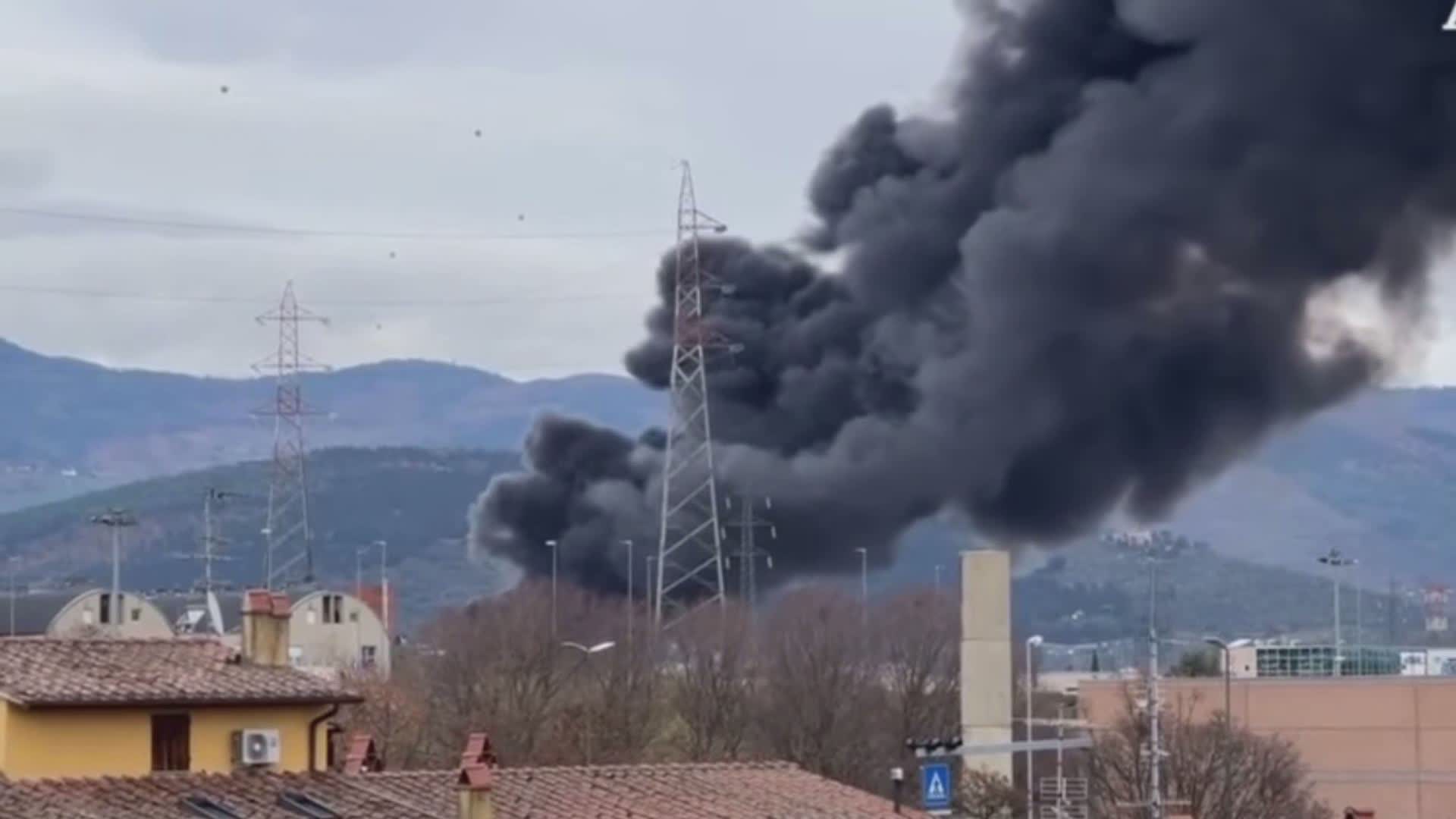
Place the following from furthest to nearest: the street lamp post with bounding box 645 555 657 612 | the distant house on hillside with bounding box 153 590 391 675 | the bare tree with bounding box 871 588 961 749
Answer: the street lamp post with bounding box 645 555 657 612
the distant house on hillside with bounding box 153 590 391 675
the bare tree with bounding box 871 588 961 749

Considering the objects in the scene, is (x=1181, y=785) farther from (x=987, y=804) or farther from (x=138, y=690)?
(x=138, y=690)

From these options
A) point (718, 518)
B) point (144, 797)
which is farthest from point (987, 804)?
point (718, 518)

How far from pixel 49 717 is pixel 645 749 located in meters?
32.2

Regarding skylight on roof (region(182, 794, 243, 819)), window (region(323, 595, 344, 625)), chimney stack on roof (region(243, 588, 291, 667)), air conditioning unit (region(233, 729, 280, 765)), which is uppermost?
window (region(323, 595, 344, 625))

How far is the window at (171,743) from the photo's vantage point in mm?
34000

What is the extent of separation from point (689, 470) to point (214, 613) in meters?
16.4

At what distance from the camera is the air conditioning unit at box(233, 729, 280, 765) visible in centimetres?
3438

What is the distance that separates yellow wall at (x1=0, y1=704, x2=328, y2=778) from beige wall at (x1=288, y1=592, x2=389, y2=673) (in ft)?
197

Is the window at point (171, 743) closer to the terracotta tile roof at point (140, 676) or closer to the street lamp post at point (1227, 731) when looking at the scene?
the terracotta tile roof at point (140, 676)

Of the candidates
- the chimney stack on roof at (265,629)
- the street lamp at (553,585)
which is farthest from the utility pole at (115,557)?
the chimney stack on roof at (265,629)

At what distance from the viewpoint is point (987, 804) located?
58875mm

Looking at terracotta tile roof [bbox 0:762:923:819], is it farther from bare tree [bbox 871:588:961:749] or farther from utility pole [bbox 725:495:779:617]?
utility pole [bbox 725:495:779:617]

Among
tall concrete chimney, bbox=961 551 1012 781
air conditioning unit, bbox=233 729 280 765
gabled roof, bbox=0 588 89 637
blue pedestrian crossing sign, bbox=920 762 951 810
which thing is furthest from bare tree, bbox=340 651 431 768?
air conditioning unit, bbox=233 729 280 765

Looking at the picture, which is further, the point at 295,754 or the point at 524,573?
the point at 524,573
